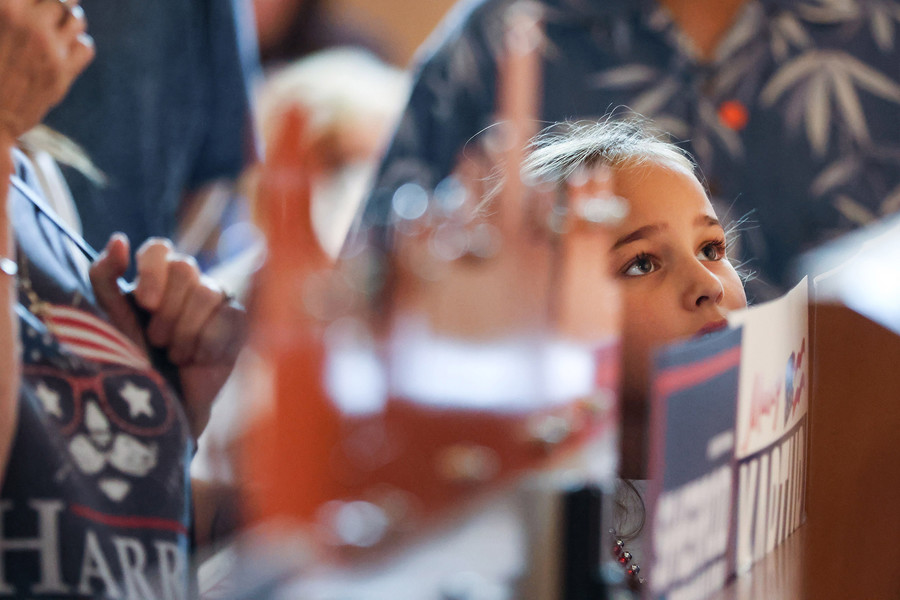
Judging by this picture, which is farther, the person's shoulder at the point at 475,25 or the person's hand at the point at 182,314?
the person's shoulder at the point at 475,25

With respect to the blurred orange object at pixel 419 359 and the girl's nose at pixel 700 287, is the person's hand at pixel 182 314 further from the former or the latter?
the girl's nose at pixel 700 287

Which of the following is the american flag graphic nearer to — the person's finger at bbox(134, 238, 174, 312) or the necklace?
the person's finger at bbox(134, 238, 174, 312)

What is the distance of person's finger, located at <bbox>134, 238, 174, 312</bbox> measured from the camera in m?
0.34

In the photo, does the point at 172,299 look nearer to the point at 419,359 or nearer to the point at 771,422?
the point at 419,359

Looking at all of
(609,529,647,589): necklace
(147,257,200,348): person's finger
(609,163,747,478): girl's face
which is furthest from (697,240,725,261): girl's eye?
(147,257,200,348): person's finger

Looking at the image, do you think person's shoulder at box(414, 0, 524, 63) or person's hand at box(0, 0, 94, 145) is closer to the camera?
person's hand at box(0, 0, 94, 145)

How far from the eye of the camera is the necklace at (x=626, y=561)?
279 millimetres

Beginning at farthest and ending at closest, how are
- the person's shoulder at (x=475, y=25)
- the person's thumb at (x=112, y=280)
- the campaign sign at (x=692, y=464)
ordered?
the person's shoulder at (x=475, y=25) → the person's thumb at (x=112, y=280) → the campaign sign at (x=692, y=464)

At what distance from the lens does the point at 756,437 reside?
268mm

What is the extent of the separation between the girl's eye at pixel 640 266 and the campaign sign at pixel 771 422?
46mm

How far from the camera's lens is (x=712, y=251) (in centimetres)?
30

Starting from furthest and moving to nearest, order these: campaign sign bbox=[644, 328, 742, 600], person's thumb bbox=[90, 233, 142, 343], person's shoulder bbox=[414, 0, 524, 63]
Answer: person's shoulder bbox=[414, 0, 524, 63] < person's thumb bbox=[90, 233, 142, 343] < campaign sign bbox=[644, 328, 742, 600]

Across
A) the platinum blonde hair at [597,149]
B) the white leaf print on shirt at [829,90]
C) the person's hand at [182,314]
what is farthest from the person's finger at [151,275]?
the white leaf print on shirt at [829,90]

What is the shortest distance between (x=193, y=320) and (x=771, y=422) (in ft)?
0.75
